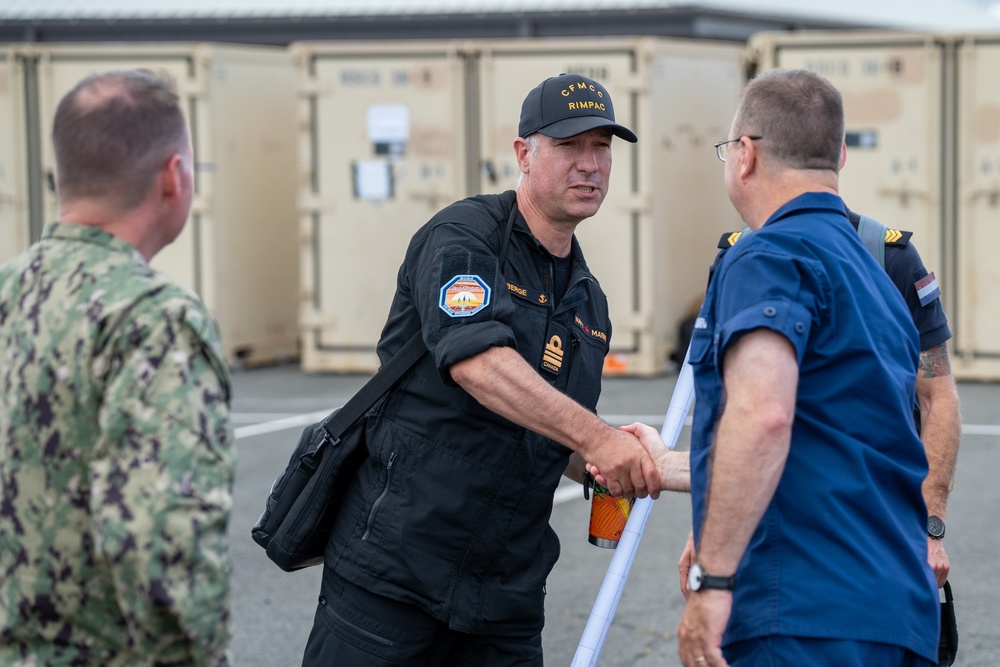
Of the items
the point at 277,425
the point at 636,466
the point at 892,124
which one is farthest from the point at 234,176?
the point at 636,466

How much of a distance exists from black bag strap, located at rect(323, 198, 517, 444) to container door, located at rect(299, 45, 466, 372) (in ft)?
25.9

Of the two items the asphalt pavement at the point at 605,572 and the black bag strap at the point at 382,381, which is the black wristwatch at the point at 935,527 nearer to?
the black bag strap at the point at 382,381

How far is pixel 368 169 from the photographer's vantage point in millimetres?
11344

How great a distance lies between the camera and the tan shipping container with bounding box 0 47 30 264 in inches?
463

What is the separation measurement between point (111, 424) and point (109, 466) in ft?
0.22

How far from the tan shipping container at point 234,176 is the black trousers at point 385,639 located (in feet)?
27.3

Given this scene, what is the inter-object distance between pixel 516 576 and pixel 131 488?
1.41 metres

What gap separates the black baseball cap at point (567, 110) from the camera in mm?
3412

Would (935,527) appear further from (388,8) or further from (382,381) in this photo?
(388,8)

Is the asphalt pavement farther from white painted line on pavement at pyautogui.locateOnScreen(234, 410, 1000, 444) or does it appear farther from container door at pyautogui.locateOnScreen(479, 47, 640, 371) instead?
container door at pyautogui.locateOnScreen(479, 47, 640, 371)

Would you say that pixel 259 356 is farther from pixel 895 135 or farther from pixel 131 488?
pixel 131 488

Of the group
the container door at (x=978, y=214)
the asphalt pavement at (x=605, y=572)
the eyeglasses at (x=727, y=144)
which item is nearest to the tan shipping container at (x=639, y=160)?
the asphalt pavement at (x=605, y=572)

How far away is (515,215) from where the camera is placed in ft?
11.2

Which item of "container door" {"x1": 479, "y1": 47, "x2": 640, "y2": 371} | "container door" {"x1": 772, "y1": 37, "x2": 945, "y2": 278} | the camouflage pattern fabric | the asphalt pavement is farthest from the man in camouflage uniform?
"container door" {"x1": 772, "y1": 37, "x2": 945, "y2": 278}
